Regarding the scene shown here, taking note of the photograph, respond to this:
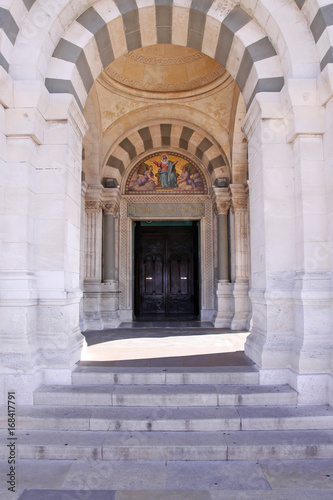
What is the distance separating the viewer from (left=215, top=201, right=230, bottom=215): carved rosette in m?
9.25

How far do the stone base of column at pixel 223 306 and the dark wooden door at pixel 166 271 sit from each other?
323 cm

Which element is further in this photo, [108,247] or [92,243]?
[108,247]

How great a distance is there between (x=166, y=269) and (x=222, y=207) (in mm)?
3770

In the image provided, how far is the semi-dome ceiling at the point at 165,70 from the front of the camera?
28.1ft

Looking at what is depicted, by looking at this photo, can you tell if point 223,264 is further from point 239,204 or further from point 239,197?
point 239,197

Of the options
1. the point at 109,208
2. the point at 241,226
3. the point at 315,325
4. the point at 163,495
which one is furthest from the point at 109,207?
the point at 163,495

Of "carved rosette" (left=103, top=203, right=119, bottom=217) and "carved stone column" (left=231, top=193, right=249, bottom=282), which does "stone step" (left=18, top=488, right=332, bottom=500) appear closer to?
"carved stone column" (left=231, top=193, right=249, bottom=282)

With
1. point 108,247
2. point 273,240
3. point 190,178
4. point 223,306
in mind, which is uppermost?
point 190,178

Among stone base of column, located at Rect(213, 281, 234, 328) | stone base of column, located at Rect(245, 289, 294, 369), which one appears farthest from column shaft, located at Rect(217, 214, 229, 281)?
stone base of column, located at Rect(245, 289, 294, 369)

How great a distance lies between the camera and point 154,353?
5.31 m

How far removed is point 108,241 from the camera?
9281 mm

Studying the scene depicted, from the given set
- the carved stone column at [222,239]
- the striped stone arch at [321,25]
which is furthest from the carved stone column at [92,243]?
the striped stone arch at [321,25]

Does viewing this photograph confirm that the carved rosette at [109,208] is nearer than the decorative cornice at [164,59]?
No

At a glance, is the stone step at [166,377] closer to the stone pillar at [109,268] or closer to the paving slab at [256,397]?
the paving slab at [256,397]
